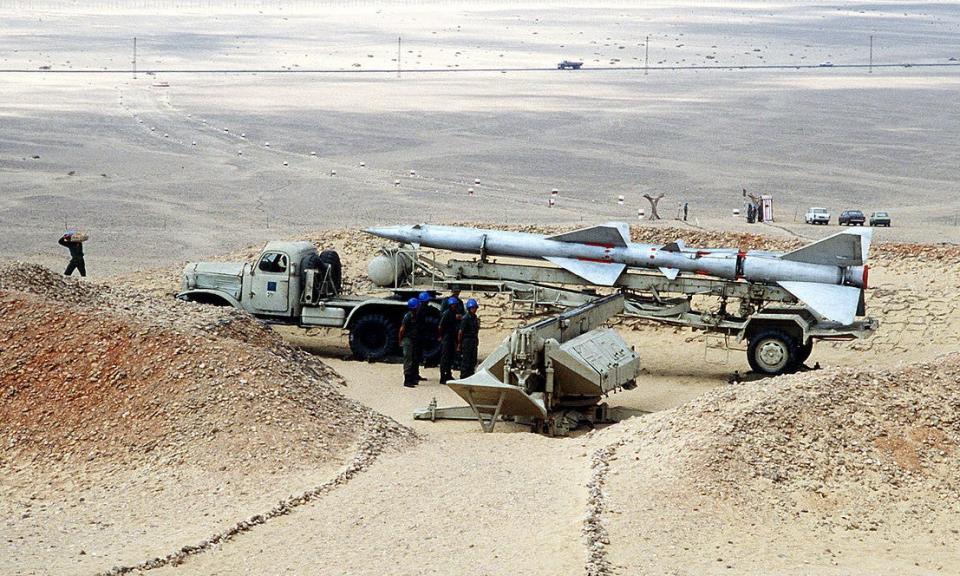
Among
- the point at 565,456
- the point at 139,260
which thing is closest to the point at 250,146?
the point at 139,260

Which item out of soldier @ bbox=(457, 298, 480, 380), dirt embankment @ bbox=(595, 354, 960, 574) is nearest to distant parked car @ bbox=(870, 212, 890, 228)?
soldier @ bbox=(457, 298, 480, 380)

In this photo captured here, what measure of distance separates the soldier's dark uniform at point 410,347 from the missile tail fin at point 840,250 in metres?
5.26

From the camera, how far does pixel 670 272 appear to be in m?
20.0

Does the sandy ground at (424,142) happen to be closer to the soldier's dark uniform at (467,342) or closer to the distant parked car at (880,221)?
the distant parked car at (880,221)

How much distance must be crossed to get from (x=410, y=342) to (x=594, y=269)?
3.20 meters

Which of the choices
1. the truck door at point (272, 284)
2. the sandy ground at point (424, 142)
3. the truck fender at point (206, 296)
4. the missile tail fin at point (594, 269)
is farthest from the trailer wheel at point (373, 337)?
the sandy ground at point (424, 142)

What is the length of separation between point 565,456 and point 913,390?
141 inches

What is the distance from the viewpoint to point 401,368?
19922 mm

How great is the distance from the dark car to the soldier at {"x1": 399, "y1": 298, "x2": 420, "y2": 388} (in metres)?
17.7

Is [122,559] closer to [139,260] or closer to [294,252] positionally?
[294,252]

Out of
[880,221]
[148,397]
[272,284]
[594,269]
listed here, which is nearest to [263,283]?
[272,284]

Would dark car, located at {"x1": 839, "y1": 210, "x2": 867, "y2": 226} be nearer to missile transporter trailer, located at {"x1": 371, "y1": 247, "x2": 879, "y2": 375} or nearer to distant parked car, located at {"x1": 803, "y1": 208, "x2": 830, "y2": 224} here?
distant parked car, located at {"x1": 803, "y1": 208, "x2": 830, "y2": 224}

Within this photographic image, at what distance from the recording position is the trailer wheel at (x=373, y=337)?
66.3 feet

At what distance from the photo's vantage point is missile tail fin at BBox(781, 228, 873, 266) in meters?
19.1
